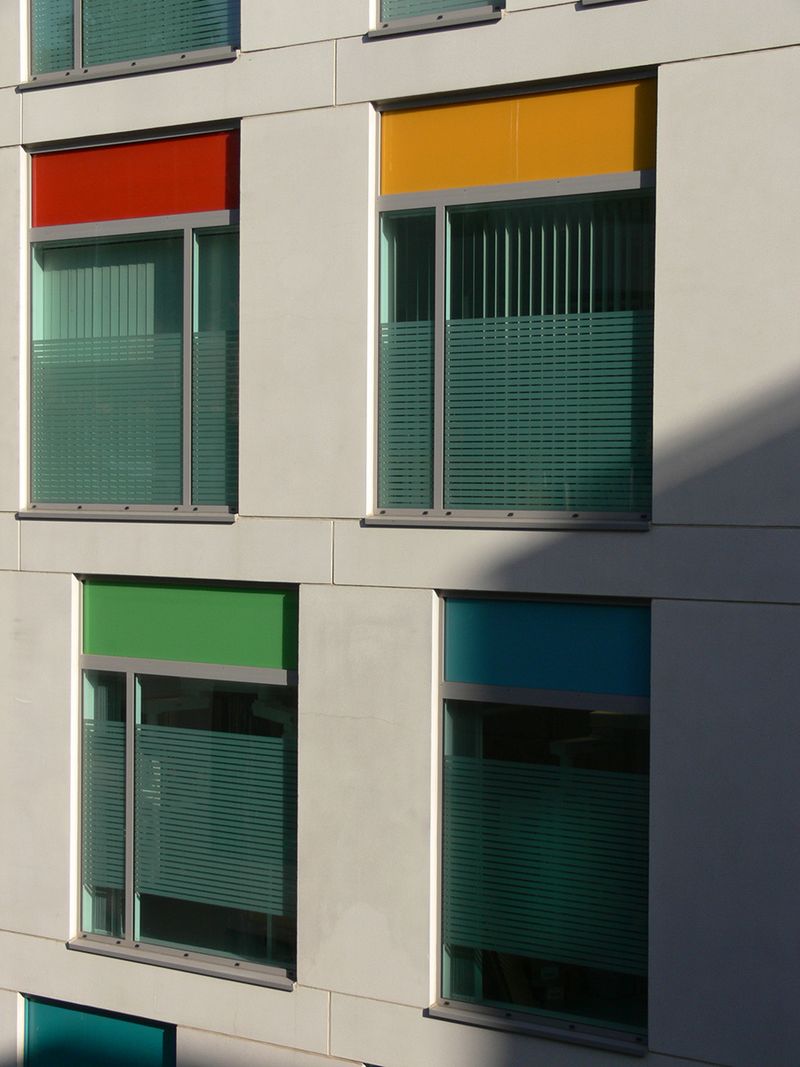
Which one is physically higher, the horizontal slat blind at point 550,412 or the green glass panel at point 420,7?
the green glass panel at point 420,7

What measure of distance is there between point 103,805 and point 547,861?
12.5 feet

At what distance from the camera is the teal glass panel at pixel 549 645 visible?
9.20 m

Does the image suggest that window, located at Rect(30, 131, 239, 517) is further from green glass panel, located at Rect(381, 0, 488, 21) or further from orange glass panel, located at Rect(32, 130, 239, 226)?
green glass panel, located at Rect(381, 0, 488, 21)

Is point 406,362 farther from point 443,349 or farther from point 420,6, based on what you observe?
point 420,6

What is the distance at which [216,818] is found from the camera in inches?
425

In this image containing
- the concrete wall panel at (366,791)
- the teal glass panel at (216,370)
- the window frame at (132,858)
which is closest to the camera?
the concrete wall panel at (366,791)

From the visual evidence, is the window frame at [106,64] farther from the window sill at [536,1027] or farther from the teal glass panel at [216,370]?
the window sill at [536,1027]

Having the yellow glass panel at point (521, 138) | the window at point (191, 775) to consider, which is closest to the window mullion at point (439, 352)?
the yellow glass panel at point (521, 138)

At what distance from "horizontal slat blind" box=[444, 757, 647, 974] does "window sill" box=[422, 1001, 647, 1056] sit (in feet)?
1.35

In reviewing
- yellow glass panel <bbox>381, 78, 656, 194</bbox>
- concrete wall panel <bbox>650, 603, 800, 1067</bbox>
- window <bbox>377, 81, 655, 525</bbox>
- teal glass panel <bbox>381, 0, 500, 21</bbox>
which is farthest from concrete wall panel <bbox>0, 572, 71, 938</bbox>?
teal glass panel <bbox>381, 0, 500, 21</bbox>

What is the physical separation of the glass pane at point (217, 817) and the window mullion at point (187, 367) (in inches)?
61.6

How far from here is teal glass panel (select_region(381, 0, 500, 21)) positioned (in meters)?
Answer: 9.85

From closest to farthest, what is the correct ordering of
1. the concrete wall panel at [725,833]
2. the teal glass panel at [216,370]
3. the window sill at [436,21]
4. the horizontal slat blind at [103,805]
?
1. the concrete wall panel at [725,833]
2. the window sill at [436,21]
3. the teal glass panel at [216,370]
4. the horizontal slat blind at [103,805]

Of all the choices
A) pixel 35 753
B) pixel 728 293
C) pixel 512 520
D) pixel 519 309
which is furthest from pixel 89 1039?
pixel 728 293
